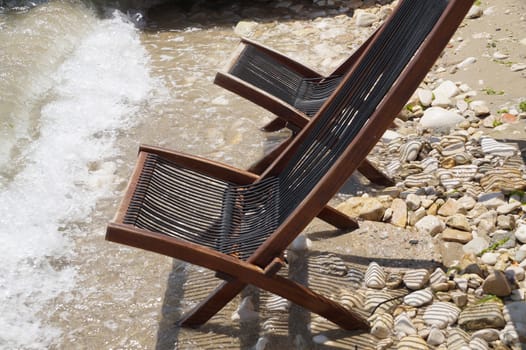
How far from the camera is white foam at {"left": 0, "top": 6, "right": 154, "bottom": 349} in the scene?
3.75 meters

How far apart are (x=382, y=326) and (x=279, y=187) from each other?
91 centimetres

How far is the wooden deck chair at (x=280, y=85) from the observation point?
13.8 ft

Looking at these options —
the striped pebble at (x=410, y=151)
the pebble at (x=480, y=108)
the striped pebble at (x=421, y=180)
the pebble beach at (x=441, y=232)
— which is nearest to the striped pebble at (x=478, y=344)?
the pebble beach at (x=441, y=232)

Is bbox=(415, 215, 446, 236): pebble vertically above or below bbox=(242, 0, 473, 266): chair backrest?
below

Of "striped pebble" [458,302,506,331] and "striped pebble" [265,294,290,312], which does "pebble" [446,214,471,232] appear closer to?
"striped pebble" [458,302,506,331]

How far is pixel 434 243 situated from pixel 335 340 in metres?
0.92

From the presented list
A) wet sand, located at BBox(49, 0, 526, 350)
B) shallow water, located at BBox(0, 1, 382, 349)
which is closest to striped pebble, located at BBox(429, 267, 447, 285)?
→ wet sand, located at BBox(49, 0, 526, 350)

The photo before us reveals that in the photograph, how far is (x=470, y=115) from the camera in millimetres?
4840

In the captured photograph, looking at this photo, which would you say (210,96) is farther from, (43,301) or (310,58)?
(43,301)

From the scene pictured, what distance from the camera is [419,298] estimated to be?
3314 millimetres

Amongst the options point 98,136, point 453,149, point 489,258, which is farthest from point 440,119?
point 98,136

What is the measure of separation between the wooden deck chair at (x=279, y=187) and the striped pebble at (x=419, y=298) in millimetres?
284

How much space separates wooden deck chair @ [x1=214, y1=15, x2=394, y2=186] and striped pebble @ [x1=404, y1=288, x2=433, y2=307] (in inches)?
44.7

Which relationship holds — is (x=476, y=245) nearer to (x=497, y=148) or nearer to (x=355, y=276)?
(x=355, y=276)
